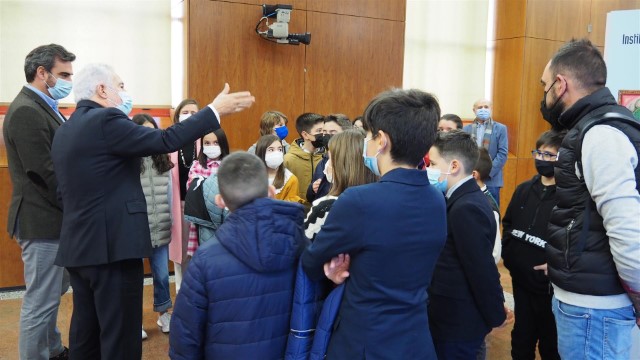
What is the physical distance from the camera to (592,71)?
5.91 feet

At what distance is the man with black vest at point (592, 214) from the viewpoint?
1614 mm

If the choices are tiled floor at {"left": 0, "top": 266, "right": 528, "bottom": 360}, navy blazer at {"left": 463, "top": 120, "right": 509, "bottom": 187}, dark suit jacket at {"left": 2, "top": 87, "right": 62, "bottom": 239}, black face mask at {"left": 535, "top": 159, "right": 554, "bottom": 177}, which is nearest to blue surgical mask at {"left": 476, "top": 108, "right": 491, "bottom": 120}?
navy blazer at {"left": 463, "top": 120, "right": 509, "bottom": 187}

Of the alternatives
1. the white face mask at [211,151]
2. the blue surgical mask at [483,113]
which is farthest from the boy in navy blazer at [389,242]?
the blue surgical mask at [483,113]

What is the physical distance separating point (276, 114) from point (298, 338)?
3.13 metres

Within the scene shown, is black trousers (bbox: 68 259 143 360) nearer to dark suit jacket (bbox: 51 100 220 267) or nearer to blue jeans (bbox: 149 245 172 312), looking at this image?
dark suit jacket (bbox: 51 100 220 267)

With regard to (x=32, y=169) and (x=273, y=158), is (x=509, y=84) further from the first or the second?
(x=32, y=169)

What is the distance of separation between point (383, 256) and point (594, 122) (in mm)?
A: 849

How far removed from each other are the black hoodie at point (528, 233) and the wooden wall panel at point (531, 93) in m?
4.72

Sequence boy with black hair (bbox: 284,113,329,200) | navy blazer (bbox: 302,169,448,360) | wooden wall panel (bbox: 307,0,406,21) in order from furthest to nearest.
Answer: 1. wooden wall panel (bbox: 307,0,406,21)
2. boy with black hair (bbox: 284,113,329,200)
3. navy blazer (bbox: 302,169,448,360)

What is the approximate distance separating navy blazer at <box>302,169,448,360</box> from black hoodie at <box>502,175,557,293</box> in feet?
4.52

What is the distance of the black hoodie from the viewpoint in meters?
2.63

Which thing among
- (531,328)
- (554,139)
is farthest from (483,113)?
(531,328)

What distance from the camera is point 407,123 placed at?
1.47 metres

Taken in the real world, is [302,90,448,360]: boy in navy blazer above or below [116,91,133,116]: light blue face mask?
below
